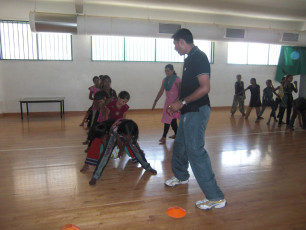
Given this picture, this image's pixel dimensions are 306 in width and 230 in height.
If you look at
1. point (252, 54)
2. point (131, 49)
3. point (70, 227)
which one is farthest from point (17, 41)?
point (252, 54)

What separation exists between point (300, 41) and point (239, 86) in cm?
289

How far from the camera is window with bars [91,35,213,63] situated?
7.74 m

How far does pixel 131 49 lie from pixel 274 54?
585 cm

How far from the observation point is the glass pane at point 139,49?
8.01 meters

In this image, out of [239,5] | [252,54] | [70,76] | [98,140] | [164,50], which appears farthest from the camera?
[252,54]

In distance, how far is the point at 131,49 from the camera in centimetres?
805

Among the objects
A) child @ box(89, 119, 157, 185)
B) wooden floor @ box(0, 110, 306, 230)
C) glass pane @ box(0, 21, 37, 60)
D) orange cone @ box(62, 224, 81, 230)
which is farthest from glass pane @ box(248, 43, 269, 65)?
orange cone @ box(62, 224, 81, 230)

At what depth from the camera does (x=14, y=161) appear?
133 inches

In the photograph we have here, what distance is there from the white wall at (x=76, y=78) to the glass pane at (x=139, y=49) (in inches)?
8.6

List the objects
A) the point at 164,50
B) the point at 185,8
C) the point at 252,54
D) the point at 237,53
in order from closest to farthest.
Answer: the point at 185,8 < the point at 164,50 < the point at 237,53 < the point at 252,54

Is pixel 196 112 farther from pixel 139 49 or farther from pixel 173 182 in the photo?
pixel 139 49

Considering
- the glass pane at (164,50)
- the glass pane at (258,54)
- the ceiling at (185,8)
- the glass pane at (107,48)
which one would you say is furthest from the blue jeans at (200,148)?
the glass pane at (258,54)

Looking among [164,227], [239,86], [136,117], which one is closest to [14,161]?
[164,227]

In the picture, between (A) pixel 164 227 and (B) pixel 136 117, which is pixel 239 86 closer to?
(B) pixel 136 117
